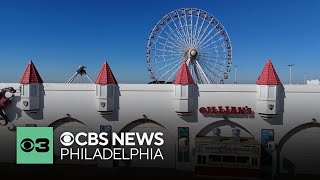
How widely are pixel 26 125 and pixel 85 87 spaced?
7239 mm

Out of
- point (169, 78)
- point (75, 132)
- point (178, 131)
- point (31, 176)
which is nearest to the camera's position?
point (31, 176)

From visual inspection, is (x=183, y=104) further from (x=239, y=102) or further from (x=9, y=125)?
(x=9, y=125)

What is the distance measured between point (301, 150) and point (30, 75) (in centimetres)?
2683

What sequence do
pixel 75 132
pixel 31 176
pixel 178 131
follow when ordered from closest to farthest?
pixel 31 176
pixel 178 131
pixel 75 132

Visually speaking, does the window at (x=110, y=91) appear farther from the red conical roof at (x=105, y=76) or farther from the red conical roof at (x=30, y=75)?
the red conical roof at (x=30, y=75)

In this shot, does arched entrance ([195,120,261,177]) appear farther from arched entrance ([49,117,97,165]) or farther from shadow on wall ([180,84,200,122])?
arched entrance ([49,117,97,165])

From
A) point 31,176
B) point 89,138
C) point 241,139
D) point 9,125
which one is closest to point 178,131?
point 241,139

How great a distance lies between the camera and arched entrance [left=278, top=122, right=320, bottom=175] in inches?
856

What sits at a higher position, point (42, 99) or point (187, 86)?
point (187, 86)

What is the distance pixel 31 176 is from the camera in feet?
69.8

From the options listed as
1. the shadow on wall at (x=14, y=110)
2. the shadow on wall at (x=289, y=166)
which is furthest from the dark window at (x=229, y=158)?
the shadow on wall at (x=14, y=110)

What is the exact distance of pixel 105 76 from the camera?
894 inches

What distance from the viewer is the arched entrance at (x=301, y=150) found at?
21734mm

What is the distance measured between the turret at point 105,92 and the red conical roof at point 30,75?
6.19 m
